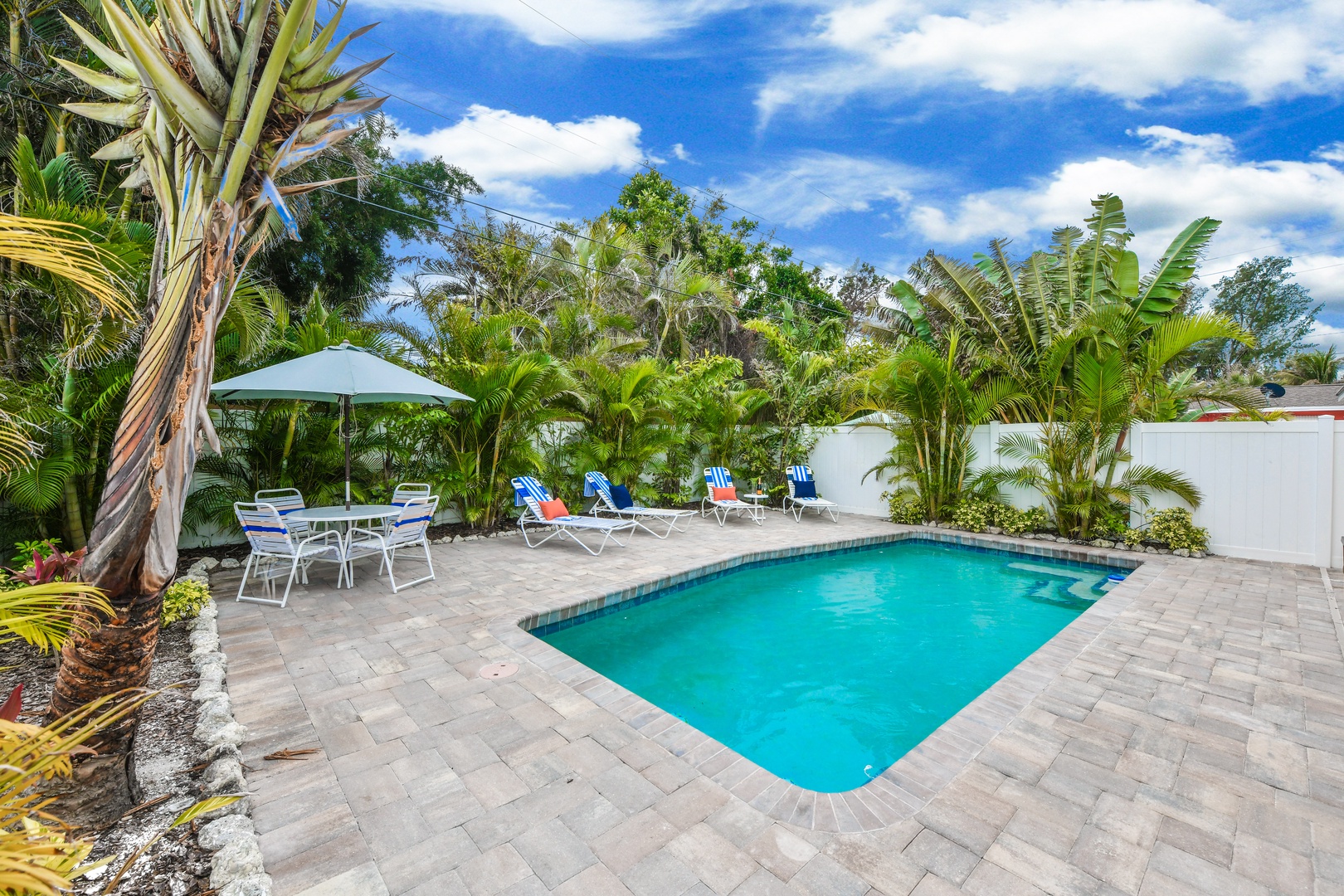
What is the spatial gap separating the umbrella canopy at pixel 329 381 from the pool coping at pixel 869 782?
8.29 feet

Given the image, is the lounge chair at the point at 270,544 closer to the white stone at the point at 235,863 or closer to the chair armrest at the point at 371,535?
the chair armrest at the point at 371,535

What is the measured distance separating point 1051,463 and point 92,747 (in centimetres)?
1028

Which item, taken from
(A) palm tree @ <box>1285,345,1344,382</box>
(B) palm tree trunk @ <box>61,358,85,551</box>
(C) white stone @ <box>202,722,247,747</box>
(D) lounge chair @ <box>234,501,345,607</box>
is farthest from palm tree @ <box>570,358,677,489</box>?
(A) palm tree @ <box>1285,345,1344,382</box>

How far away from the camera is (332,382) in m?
5.21

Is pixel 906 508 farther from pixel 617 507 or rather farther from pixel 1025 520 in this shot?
pixel 617 507

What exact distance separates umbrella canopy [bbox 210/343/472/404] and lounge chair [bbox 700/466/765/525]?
5.60 metres

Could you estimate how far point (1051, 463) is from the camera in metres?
8.61

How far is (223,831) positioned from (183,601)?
3065mm

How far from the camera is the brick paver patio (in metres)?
2.05

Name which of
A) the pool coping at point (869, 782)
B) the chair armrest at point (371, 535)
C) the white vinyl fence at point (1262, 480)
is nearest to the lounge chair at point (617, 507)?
the pool coping at point (869, 782)

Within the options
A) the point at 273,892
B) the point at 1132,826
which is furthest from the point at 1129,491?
the point at 273,892

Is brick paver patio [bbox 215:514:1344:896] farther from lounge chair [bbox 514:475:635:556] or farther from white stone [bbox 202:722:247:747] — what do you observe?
lounge chair [bbox 514:475:635:556]

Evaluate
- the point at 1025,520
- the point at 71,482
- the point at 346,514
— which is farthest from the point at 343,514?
the point at 1025,520

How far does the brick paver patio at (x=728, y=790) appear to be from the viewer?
2.05 m
